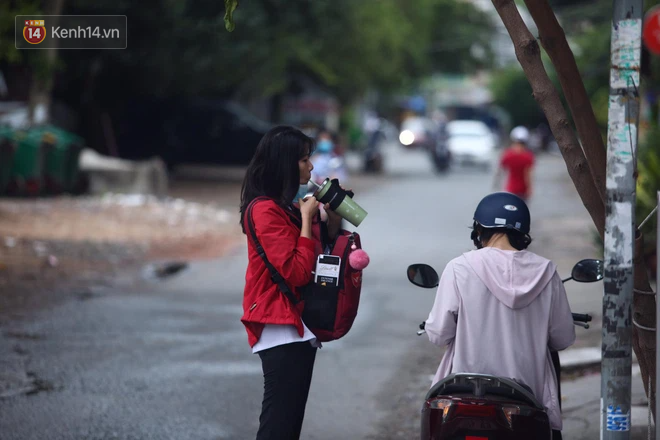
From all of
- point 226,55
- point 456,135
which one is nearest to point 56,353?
point 226,55

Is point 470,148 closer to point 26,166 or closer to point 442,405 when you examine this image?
point 26,166

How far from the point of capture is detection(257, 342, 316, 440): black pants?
169 inches

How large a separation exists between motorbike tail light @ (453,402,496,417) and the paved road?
2923mm

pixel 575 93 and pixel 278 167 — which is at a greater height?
pixel 575 93

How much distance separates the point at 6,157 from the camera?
1938cm

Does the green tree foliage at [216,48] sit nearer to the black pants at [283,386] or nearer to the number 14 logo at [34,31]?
the number 14 logo at [34,31]

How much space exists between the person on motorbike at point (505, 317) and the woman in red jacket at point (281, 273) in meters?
0.64

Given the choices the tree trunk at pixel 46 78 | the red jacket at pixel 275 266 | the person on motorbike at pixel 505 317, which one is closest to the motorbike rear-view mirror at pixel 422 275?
the person on motorbike at pixel 505 317

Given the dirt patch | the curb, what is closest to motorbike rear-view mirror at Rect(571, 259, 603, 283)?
the curb

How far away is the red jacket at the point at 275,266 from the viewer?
4.17m

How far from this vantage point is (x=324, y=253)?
4465 millimetres

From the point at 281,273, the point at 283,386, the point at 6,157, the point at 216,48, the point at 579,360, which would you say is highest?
the point at 216,48

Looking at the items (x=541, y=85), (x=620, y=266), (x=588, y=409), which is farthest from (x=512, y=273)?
(x=588, y=409)

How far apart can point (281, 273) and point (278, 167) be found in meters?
0.49
